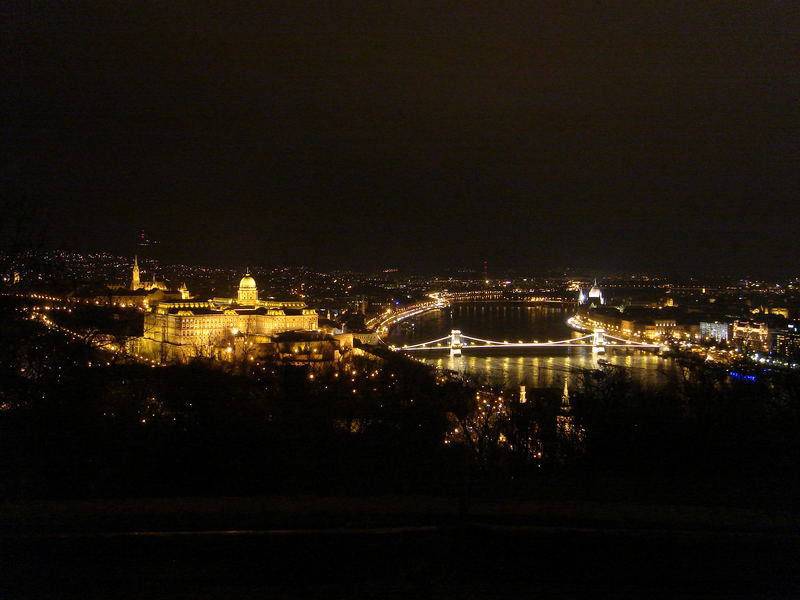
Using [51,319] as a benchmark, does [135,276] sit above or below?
above

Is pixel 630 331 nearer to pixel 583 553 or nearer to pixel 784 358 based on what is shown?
pixel 784 358

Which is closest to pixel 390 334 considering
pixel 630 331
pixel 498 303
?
pixel 630 331

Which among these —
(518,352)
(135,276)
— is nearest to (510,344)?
(518,352)

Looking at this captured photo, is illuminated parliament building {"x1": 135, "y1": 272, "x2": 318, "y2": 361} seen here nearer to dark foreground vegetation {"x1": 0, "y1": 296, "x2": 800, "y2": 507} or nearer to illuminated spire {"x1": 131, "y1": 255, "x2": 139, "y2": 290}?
illuminated spire {"x1": 131, "y1": 255, "x2": 139, "y2": 290}

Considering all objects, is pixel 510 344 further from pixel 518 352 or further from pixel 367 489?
pixel 367 489

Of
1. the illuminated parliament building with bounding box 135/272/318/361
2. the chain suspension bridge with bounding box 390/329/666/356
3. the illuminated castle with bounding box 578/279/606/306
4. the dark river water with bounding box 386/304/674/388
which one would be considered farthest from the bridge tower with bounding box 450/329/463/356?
the illuminated castle with bounding box 578/279/606/306

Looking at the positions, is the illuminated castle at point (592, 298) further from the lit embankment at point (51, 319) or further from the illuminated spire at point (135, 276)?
the lit embankment at point (51, 319)
